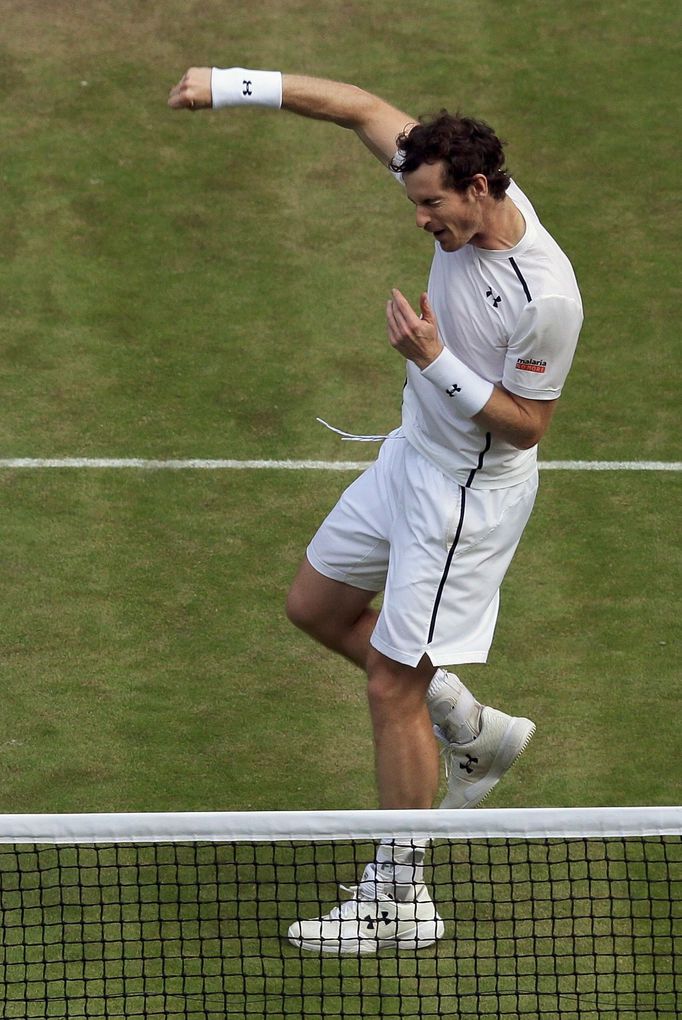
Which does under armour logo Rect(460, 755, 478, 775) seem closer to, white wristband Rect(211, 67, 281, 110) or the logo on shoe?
the logo on shoe

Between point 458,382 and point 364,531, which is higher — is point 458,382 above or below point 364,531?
above

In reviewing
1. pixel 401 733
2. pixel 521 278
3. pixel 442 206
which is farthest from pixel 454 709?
pixel 442 206

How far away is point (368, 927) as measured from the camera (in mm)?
6332

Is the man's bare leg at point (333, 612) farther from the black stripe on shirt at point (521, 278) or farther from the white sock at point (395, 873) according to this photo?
the black stripe on shirt at point (521, 278)

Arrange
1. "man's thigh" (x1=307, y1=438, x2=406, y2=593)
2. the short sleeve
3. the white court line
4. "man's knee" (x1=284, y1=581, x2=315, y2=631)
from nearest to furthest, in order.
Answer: the short sleeve < "man's thigh" (x1=307, y1=438, x2=406, y2=593) < "man's knee" (x1=284, y1=581, x2=315, y2=631) < the white court line

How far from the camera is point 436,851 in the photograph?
6969 mm

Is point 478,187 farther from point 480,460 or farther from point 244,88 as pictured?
point 244,88

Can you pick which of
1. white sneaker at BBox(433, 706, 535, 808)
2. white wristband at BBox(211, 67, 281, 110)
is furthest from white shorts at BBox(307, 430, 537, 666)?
white wristband at BBox(211, 67, 281, 110)

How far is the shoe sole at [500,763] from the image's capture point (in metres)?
6.87

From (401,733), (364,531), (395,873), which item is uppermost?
(364,531)

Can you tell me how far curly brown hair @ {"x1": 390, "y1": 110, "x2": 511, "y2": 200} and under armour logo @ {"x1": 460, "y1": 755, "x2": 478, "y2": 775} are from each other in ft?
7.73

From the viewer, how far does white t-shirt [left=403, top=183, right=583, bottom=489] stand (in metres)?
6.00

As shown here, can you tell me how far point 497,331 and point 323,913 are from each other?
239 cm

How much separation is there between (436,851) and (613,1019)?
4.01 feet
